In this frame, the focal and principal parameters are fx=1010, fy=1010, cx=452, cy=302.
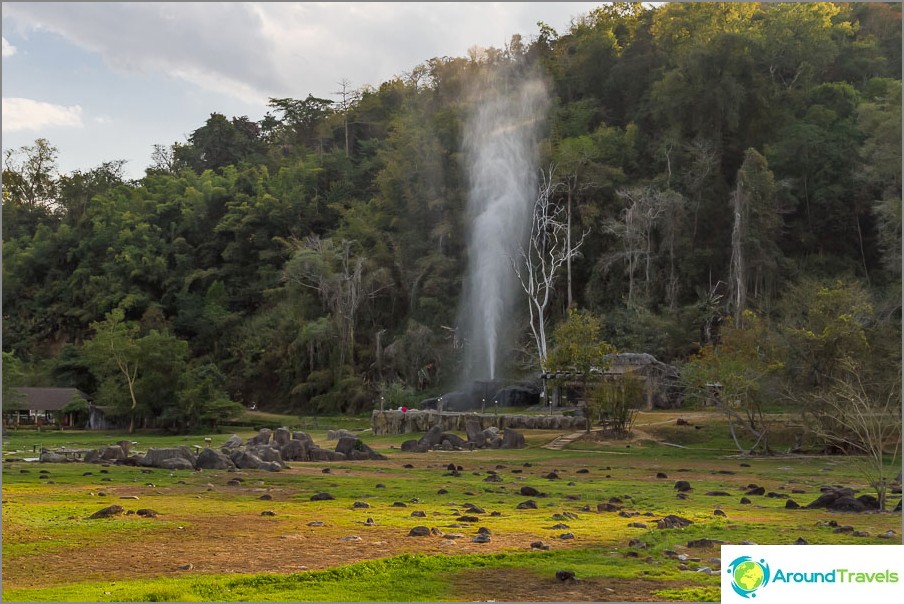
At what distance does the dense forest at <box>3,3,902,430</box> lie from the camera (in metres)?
49.4

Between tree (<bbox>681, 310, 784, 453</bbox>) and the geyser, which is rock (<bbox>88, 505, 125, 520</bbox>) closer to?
tree (<bbox>681, 310, 784, 453</bbox>)

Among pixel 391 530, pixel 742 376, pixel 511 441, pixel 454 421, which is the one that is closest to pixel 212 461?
pixel 511 441

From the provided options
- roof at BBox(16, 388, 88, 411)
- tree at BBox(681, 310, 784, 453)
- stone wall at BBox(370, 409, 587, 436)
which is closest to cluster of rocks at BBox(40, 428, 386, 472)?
stone wall at BBox(370, 409, 587, 436)

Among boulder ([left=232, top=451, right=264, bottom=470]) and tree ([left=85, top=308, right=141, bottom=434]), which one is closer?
boulder ([left=232, top=451, right=264, bottom=470])

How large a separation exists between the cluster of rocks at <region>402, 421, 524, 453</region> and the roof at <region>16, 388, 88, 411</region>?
2518cm

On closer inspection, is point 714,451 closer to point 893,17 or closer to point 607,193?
point 607,193

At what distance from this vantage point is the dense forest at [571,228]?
162 feet

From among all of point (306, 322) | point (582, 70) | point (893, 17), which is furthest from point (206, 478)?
point (893, 17)

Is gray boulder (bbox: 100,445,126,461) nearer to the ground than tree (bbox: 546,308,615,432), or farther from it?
nearer to the ground

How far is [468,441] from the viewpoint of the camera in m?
36.1

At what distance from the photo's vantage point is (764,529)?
1562 centimetres

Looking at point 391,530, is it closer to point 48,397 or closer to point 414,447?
point 414,447

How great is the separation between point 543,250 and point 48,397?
27419 millimetres

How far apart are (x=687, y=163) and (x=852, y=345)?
27763 millimetres
